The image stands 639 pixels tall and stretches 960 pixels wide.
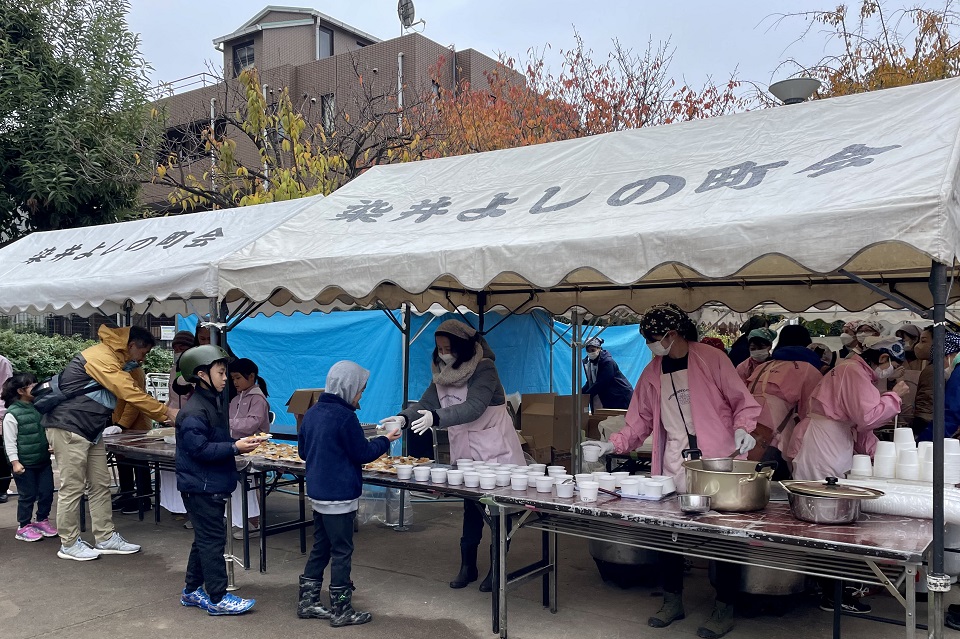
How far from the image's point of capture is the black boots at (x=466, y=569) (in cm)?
555

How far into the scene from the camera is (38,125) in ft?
41.0

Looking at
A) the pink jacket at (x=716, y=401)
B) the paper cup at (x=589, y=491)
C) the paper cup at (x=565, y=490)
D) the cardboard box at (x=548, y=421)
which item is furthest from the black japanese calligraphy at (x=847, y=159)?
the cardboard box at (x=548, y=421)

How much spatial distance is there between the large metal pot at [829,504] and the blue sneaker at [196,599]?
372 centimetres

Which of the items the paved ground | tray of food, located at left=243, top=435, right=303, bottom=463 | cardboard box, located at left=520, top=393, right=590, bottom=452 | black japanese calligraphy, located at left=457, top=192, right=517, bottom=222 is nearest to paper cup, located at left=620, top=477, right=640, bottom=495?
the paved ground

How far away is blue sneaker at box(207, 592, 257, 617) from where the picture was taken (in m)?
4.96

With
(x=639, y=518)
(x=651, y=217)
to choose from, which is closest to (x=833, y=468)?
(x=639, y=518)

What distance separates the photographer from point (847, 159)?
3910mm

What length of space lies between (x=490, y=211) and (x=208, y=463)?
239 cm

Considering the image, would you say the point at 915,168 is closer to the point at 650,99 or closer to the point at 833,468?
the point at 833,468

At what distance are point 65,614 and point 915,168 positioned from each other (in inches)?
222

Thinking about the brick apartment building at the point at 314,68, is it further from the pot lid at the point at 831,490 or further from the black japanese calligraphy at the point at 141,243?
the pot lid at the point at 831,490

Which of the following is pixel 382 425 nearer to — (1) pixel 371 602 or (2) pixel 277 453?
(1) pixel 371 602

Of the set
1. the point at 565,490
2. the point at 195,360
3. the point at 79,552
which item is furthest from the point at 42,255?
the point at 565,490

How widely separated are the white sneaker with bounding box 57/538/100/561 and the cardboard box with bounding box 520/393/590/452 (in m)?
4.64
